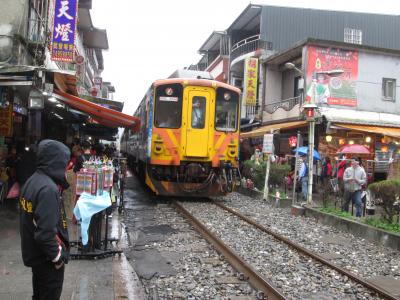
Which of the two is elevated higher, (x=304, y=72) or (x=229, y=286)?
(x=304, y=72)

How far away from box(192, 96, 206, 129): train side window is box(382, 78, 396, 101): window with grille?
11.6m

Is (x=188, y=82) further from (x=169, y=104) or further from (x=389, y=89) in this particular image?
(x=389, y=89)

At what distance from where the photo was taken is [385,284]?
5969mm

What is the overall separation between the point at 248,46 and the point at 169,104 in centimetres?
1633

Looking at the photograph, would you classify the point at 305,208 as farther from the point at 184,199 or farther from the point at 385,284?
the point at 385,284

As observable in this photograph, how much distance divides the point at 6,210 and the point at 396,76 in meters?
18.0

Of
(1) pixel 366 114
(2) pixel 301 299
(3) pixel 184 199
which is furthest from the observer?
(1) pixel 366 114

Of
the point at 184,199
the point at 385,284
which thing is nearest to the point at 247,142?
the point at 184,199

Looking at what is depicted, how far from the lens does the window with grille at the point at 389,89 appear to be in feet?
67.6

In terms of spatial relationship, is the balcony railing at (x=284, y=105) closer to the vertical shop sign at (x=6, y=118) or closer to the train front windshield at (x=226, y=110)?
the train front windshield at (x=226, y=110)

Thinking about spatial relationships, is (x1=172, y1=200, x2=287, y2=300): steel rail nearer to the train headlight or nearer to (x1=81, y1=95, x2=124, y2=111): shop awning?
the train headlight

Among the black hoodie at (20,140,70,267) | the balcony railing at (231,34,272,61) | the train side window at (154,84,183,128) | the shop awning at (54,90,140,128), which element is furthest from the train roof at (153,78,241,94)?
the balcony railing at (231,34,272,61)

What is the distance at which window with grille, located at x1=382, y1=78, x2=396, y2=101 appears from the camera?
811 inches

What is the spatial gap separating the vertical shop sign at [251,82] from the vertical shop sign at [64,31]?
43.6 feet
